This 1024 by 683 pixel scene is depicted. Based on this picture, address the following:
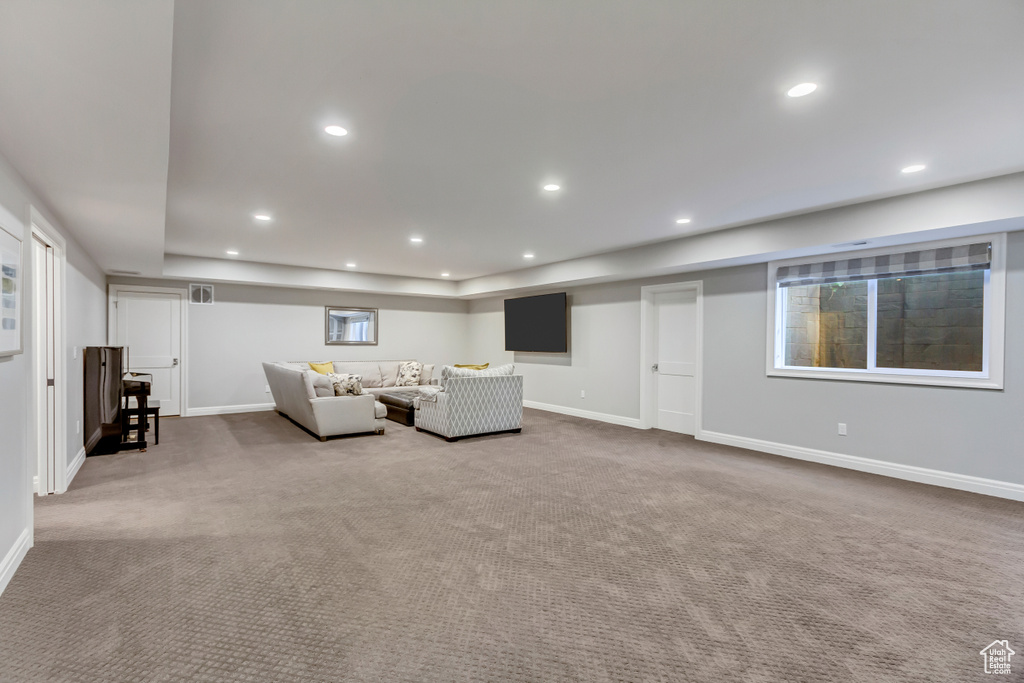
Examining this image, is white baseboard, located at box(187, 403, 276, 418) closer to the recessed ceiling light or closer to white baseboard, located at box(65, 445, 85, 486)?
white baseboard, located at box(65, 445, 85, 486)

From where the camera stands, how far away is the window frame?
388 centimetres

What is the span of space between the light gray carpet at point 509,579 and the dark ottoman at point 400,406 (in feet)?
7.64

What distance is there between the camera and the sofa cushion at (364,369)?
856cm

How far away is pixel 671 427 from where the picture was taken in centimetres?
657

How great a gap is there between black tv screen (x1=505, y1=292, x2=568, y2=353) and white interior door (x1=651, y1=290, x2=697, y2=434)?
172cm

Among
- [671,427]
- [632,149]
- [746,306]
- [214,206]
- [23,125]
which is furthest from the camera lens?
[671,427]

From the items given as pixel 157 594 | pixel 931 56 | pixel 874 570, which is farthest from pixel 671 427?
pixel 157 594

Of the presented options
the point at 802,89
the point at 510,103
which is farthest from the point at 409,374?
the point at 802,89

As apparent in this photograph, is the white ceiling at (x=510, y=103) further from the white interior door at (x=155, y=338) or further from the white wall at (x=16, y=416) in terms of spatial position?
the white interior door at (x=155, y=338)

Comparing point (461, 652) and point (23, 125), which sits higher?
point (23, 125)

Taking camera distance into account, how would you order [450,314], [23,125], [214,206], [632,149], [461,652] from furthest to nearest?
[450,314] → [214,206] → [632,149] → [23,125] → [461,652]

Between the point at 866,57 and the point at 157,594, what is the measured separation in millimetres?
4032

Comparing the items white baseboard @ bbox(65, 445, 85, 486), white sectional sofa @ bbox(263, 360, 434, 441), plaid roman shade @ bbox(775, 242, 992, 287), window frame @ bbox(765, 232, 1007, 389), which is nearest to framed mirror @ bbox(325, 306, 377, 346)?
white sectional sofa @ bbox(263, 360, 434, 441)

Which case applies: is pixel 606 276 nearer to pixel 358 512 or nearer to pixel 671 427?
pixel 671 427
